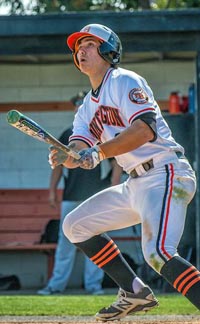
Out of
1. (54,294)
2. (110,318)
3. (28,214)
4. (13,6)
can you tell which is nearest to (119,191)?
(110,318)

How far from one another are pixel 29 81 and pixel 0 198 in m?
1.55

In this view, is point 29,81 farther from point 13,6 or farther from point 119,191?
point 13,6

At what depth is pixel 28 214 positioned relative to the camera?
12.3 metres

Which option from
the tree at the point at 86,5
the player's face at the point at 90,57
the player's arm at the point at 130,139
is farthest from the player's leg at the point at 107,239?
the tree at the point at 86,5

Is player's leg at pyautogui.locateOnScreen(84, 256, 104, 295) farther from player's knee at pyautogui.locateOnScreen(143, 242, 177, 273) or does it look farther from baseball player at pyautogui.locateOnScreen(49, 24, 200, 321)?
player's knee at pyautogui.locateOnScreen(143, 242, 177, 273)

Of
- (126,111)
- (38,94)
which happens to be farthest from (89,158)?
(38,94)

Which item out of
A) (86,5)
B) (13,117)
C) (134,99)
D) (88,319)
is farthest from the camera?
(86,5)

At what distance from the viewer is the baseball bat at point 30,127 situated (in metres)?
5.36

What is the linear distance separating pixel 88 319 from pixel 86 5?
13619 mm

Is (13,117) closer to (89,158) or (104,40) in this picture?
(89,158)

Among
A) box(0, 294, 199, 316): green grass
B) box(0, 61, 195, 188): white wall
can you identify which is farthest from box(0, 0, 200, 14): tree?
box(0, 294, 199, 316): green grass

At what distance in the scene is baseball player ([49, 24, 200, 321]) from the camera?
5.67 meters

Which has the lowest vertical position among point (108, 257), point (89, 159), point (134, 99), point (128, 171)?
point (108, 257)

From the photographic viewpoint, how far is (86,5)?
20312 millimetres
